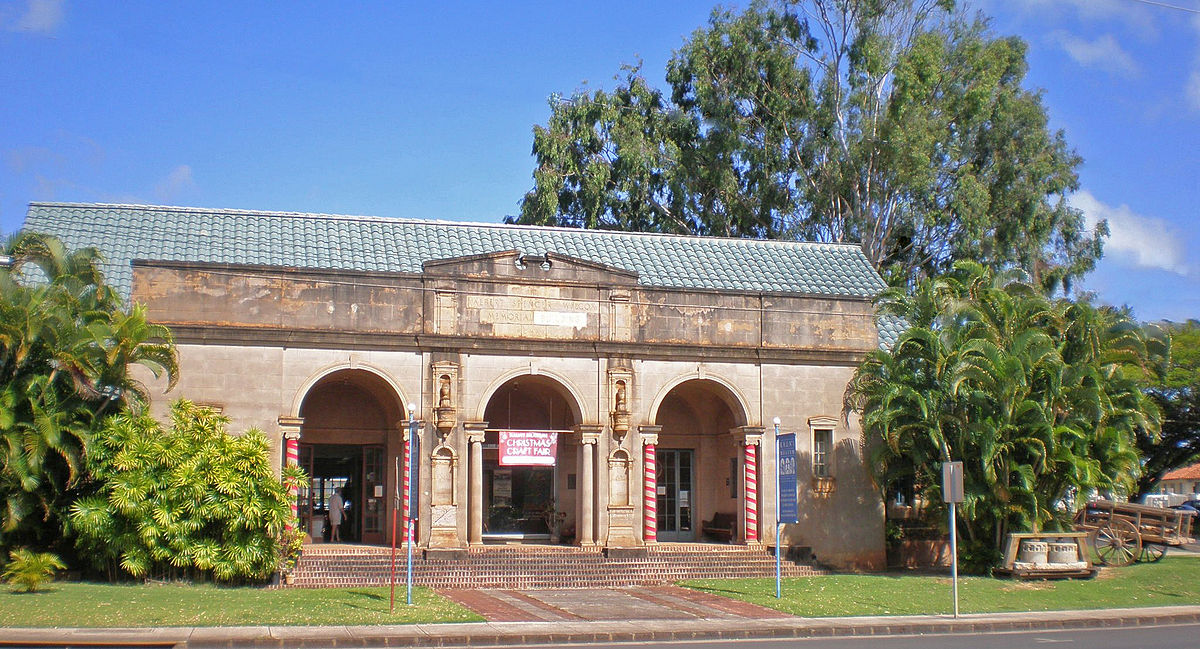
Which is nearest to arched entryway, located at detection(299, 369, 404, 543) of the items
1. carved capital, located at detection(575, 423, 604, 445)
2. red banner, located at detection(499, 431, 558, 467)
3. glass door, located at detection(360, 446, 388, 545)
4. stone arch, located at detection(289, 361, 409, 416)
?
glass door, located at detection(360, 446, 388, 545)

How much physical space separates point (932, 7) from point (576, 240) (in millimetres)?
18924

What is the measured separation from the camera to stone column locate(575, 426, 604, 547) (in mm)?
26875

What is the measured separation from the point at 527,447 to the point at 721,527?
617 cm

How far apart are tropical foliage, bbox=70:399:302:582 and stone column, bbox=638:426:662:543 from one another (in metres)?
8.43

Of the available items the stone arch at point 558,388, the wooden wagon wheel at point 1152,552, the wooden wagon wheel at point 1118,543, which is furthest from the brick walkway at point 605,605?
the wooden wagon wheel at point 1152,552

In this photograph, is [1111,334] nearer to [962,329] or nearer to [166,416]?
[962,329]

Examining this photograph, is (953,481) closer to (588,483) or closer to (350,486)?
(588,483)

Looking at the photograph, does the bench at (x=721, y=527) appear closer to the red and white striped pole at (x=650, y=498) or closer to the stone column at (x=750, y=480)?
the stone column at (x=750, y=480)

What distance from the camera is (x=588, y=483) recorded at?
26984 millimetres

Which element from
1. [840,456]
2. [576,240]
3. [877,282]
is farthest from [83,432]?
[877,282]

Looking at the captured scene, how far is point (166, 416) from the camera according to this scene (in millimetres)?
24141

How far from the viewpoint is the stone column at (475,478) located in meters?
25.9

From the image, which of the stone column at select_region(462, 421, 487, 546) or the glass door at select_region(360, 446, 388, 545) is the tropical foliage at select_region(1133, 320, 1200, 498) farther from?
the glass door at select_region(360, 446, 388, 545)

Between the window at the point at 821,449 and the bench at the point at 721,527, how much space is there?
2641mm
